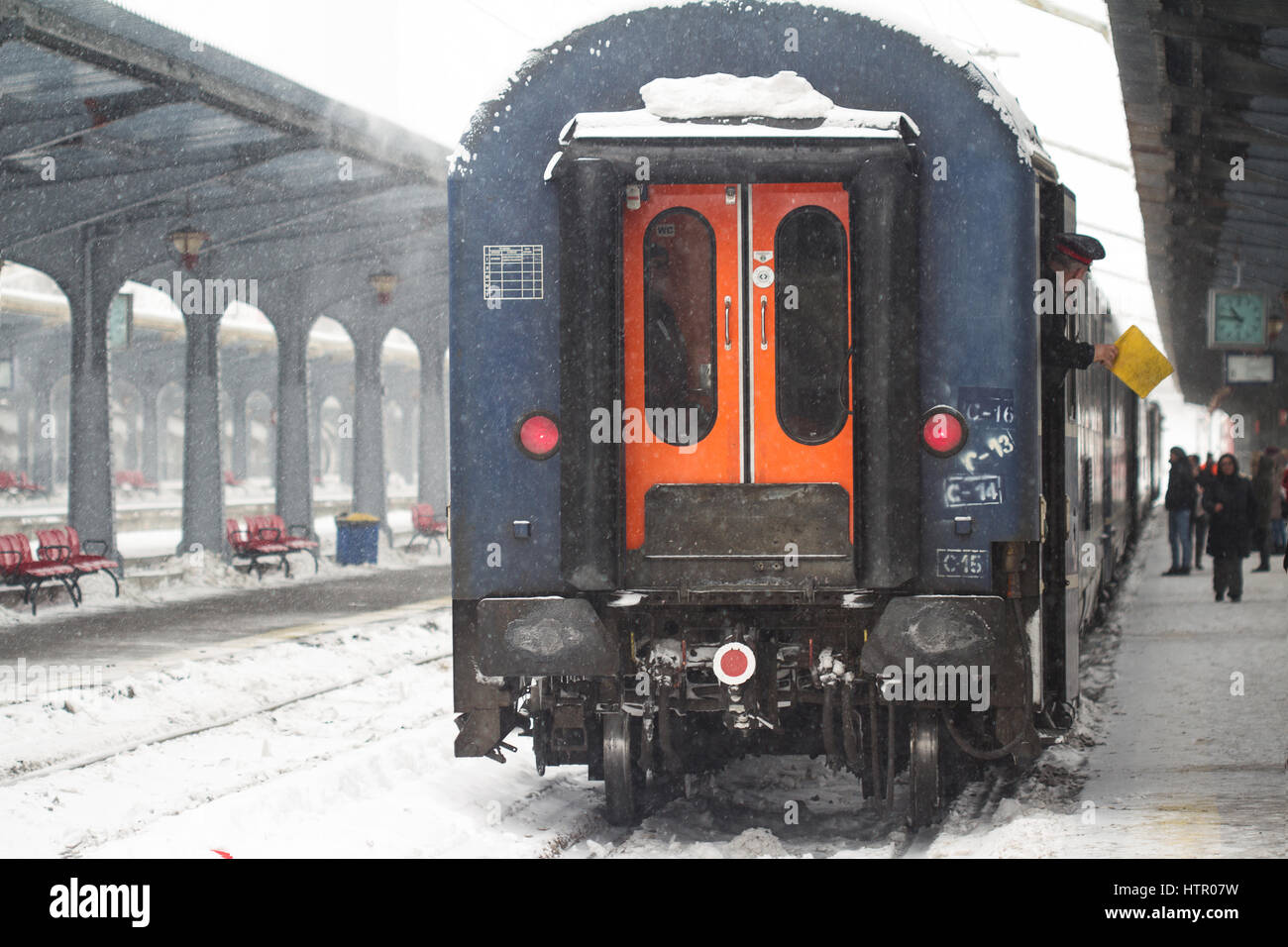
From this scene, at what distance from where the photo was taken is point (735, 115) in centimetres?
595

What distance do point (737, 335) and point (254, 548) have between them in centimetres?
1519

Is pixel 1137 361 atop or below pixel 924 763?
atop

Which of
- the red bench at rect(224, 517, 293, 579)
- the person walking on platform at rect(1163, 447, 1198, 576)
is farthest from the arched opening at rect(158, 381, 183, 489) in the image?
the person walking on platform at rect(1163, 447, 1198, 576)

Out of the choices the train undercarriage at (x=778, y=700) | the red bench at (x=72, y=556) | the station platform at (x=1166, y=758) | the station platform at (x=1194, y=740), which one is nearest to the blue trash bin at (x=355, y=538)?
the red bench at (x=72, y=556)

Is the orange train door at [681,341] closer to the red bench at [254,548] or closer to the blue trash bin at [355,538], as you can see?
the red bench at [254,548]

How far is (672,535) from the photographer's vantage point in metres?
→ 6.11

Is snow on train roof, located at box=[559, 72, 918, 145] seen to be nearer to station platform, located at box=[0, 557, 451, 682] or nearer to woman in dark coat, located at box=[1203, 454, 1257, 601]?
station platform, located at box=[0, 557, 451, 682]

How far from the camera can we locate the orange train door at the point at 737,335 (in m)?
6.14

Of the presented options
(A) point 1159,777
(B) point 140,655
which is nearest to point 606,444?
(A) point 1159,777

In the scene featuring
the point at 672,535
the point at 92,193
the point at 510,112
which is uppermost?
the point at 92,193

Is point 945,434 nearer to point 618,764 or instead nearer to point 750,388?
point 750,388

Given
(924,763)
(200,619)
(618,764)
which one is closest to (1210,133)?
(924,763)
